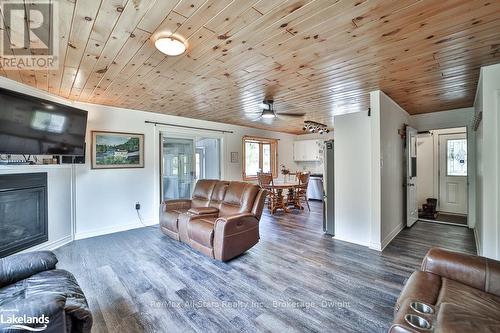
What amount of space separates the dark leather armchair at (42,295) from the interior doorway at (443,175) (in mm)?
6160

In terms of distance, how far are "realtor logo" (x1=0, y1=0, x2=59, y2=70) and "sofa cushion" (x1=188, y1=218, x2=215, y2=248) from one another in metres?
2.41

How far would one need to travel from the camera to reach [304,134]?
26.3 feet

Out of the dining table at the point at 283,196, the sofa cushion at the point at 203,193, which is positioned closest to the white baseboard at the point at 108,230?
the sofa cushion at the point at 203,193

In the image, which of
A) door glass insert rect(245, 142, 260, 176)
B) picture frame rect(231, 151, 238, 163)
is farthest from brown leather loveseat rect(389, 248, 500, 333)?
door glass insert rect(245, 142, 260, 176)

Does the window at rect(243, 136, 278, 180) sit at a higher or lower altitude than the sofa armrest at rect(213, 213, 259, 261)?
higher

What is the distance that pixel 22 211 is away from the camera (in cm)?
297

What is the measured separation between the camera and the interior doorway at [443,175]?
5172 mm

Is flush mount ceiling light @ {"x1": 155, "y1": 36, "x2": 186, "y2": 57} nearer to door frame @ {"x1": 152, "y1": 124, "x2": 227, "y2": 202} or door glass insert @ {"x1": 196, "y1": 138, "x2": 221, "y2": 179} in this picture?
door frame @ {"x1": 152, "y1": 124, "x2": 227, "y2": 202}

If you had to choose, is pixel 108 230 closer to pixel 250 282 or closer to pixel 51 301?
pixel 250 282

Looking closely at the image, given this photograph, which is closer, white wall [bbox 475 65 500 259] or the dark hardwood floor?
the dark hardwood floor

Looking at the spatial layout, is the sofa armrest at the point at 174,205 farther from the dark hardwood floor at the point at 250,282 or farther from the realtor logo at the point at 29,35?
the realtor logo at the point at 29,35

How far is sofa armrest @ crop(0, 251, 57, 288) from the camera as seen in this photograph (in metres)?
1.54

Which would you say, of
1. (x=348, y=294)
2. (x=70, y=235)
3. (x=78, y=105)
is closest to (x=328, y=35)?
(x=348, y=294)

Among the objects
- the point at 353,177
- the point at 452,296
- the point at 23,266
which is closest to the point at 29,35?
the point at 23,266
